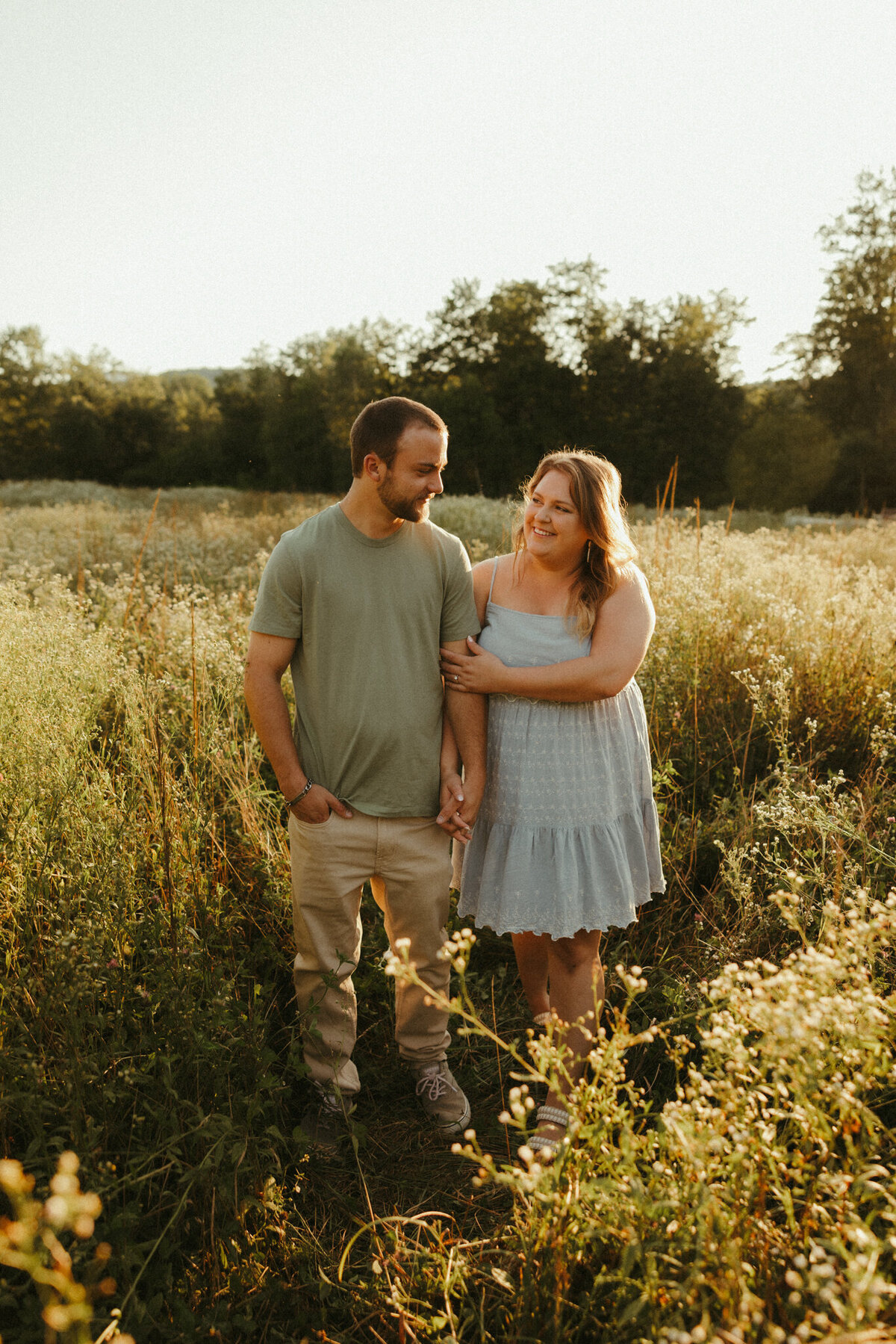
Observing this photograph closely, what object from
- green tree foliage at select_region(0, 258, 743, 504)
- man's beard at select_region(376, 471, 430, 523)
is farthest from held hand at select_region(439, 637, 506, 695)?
green tree foliage at select_region(0, 258, 743, 504)

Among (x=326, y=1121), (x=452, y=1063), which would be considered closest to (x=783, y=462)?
(x=452, y=1063)

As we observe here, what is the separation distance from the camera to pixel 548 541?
271 cm

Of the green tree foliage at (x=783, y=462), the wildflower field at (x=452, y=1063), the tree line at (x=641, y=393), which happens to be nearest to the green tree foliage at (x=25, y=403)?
the tree line at (x=641, y=393)

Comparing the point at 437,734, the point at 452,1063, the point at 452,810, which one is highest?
the point at 437,734

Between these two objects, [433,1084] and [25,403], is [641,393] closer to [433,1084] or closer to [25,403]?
[433,1084]

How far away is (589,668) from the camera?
2625 mm

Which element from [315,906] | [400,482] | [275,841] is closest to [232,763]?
[275,841]

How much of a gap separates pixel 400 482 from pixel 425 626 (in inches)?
19.2

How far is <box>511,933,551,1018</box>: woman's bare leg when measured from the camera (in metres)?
3.08

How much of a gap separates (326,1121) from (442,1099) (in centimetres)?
43

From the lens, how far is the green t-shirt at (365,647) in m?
2.57

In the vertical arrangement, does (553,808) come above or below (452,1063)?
above

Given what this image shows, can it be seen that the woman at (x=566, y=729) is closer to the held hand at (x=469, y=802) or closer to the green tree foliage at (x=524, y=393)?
the held hand at (x=469, y=802)

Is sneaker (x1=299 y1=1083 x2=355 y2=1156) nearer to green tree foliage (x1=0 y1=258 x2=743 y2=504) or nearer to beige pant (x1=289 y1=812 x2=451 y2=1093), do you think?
beige pant (x1=289 y1=812 x2=451 y2=1093)
